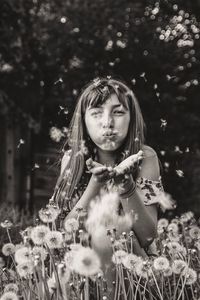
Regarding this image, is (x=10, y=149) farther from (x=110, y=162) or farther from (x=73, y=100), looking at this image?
(x=110, y=162)

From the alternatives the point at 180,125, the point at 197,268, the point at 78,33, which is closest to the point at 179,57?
the point at 180,125

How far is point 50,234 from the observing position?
2.13 metres

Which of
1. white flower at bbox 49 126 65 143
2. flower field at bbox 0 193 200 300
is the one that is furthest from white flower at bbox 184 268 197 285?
white flower at bbox 49 126 65 143

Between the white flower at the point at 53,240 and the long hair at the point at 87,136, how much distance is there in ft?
1.31

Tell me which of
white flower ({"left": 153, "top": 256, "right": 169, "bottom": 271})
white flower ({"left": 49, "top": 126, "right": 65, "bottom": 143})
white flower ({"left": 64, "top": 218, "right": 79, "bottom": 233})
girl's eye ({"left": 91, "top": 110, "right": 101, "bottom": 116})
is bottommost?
white flower ({"left": 153, "top": 256, "right": 169, "bottom": 271})

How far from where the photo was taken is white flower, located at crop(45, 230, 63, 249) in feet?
Answer: 6.94

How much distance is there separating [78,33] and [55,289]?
608 centimetres

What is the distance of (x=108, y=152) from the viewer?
2518 mm

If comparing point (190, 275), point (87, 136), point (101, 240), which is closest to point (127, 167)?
point (101, 240)

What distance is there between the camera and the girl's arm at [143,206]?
2.09m

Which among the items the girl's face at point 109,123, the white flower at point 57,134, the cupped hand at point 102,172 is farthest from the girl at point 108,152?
the white flower at point 57,134

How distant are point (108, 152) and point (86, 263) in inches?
32.7

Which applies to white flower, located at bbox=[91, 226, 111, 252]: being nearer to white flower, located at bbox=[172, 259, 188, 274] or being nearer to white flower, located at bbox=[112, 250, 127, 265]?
white flower, located at bbox=[112, 250, 127, 265]

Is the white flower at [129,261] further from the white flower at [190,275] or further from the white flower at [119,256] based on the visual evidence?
the white flower at [190,275]
